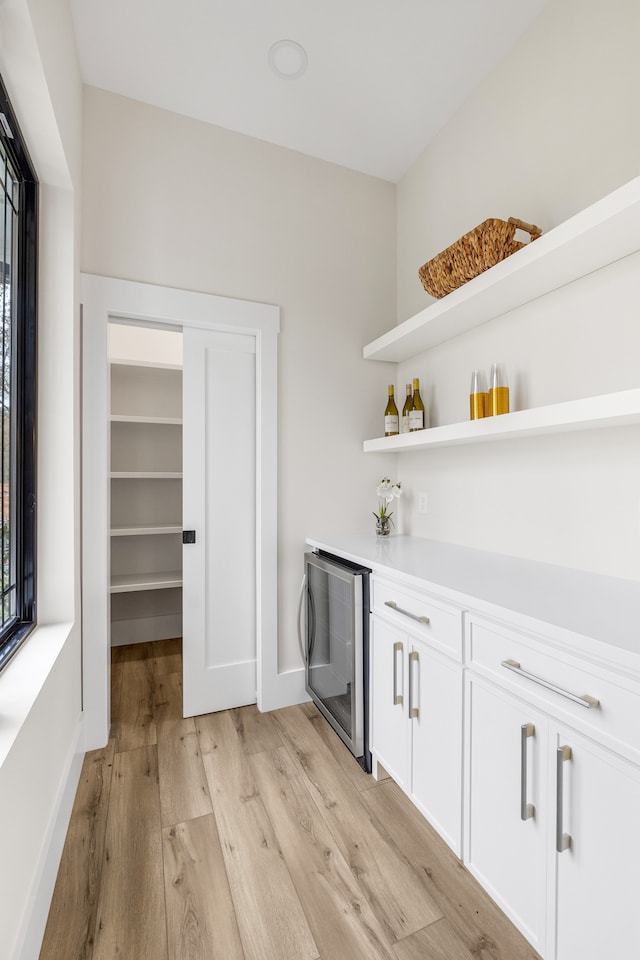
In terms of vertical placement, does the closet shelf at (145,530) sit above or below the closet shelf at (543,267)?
below

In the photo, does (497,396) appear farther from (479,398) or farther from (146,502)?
(146,502)

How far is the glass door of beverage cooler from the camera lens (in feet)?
6.04

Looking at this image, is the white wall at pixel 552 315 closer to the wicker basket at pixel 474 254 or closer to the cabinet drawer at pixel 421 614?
the wicker basket at pixel 474 254

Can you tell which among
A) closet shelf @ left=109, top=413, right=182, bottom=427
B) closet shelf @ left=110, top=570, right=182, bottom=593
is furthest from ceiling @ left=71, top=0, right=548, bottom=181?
closet shelf @ left=110, top=570, right=182, bottom=593

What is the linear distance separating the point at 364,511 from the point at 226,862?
5.42 ft

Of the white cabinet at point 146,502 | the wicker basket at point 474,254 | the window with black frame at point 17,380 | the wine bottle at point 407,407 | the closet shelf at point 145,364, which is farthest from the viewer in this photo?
the white cabinet at point 146,502

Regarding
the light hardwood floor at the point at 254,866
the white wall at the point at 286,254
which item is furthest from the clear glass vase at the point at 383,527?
the light hardwood floor at the point at 254,866

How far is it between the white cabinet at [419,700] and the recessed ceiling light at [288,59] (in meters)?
2.21

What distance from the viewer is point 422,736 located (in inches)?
59.2

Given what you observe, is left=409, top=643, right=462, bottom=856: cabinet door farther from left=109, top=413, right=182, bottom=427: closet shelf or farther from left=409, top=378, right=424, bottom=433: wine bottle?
left=109, top=413, right=182, bottom=427: closet shelf

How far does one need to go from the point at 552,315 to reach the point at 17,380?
1.91 metres

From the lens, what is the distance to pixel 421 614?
151 centimetres

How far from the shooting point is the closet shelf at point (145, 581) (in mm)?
3018

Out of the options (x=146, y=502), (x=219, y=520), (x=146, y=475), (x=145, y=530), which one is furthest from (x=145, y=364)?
(x=219, y=520)
